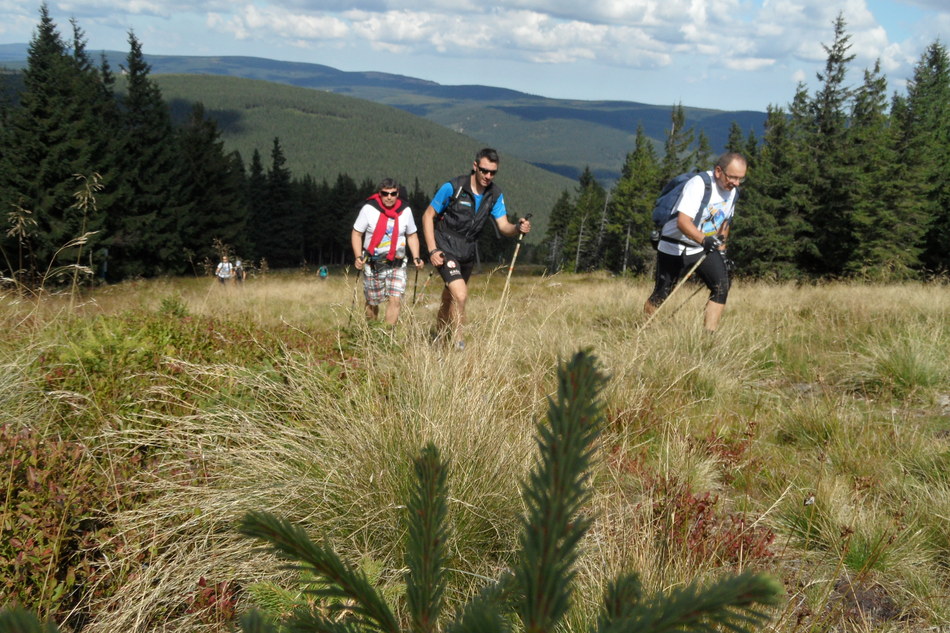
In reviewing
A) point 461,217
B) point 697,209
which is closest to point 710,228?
point 697,209

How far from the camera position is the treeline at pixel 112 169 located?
1399 inches

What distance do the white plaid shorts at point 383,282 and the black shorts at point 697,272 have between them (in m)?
2.69

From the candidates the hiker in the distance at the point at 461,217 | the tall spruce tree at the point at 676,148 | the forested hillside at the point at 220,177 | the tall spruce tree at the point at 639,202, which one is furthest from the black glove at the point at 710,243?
the tall spruce tree at the point at 676,148

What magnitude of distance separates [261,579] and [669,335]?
4365 mm

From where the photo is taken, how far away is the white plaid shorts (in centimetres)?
752

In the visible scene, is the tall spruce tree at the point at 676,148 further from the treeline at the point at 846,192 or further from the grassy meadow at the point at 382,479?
the grassy meadow at the point at 382,479

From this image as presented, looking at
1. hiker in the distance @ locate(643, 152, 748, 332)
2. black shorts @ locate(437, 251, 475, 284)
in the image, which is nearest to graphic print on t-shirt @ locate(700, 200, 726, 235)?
hiker in the distance @ locate(643, 152, 748, 332)

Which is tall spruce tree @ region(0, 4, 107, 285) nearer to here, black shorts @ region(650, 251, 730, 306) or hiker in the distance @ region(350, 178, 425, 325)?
hiker in the distance @ region(350, 178, 425, 325)

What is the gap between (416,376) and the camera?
3387 mm

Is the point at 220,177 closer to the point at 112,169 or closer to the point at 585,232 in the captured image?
the point at 112,169

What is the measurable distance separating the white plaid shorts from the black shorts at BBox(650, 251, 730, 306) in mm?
2687

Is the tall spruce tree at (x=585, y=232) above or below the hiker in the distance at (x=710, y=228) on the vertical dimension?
below

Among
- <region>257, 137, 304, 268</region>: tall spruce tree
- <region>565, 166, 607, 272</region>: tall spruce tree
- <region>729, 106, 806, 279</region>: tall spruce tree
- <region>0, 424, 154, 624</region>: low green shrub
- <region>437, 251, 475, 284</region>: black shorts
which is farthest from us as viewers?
<region>565, 166, 607, 272</region>: tall spruce tree

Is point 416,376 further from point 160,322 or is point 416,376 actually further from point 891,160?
point 891,160
